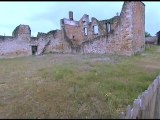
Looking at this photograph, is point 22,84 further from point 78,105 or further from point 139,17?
point 139,17

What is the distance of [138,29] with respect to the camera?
23.6 metres

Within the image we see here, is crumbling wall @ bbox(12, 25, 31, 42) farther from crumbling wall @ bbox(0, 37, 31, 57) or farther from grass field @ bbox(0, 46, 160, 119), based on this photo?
grass field @ bbox(0, 46, 160, 119)

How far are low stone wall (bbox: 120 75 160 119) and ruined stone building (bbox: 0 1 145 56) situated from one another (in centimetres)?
1847

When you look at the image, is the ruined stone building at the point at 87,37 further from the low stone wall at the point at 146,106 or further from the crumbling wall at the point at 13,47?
the low stone wall at the point at 146,106

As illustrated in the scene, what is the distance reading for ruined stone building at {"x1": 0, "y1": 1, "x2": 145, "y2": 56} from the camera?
74.3 ft

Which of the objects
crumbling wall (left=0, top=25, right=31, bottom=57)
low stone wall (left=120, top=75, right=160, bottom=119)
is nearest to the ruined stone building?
crumbling wall (left=0, top=25, right=31, bottom=57)

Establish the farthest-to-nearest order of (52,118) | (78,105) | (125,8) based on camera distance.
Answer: (125,8) → (78,105) → (52,118)

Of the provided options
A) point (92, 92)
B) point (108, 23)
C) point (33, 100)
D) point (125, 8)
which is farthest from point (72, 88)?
point (108, 23)

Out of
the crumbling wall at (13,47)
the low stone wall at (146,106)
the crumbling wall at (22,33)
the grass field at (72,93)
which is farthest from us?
the crumbling wall at (22,33)

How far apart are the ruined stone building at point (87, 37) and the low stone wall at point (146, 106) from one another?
60.6ft

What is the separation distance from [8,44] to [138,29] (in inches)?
649

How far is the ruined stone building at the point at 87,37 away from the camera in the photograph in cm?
2264

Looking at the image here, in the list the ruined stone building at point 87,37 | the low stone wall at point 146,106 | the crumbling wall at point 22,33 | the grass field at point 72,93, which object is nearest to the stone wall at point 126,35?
the ruined stone building at point 87,37

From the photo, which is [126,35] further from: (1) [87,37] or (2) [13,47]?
(2) [13,47]
